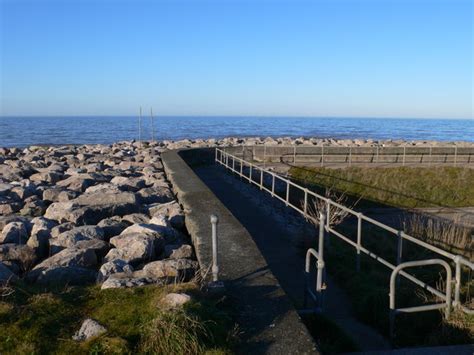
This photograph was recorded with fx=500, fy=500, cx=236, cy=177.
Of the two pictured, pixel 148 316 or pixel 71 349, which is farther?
pixel 148 316

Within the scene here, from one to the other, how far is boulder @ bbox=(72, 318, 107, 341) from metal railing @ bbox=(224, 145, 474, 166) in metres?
17.7

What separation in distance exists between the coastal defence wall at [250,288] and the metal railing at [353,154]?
13.7 meters

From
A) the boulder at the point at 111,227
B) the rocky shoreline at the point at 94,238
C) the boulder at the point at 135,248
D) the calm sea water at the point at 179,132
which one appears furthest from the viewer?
the calm sea water at the point at 179,132

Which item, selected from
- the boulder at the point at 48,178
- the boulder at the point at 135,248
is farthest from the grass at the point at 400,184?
the boulder at the point at 135,248

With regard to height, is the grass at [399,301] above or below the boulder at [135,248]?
below

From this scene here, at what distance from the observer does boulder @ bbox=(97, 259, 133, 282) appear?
5.00 m

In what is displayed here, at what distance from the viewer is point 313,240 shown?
7875 mm

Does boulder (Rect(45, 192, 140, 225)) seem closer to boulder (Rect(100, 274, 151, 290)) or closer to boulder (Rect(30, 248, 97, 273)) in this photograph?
boulder (Rect(30, 248, 97, 273))

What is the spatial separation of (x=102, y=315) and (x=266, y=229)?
5161mm

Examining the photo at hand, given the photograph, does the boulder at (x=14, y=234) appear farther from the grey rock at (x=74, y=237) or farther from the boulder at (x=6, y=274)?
the boulder at (x=6, y=274)

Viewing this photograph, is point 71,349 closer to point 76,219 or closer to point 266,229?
point 76,219

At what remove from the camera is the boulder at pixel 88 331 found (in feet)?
11.4

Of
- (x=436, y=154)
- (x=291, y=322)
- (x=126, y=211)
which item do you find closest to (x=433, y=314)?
(x=291, y=322)

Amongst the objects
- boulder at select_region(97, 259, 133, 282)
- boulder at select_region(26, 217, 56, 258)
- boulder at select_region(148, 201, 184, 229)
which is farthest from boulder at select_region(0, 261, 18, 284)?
boulder at select_region(148, 201, 184, 229)
